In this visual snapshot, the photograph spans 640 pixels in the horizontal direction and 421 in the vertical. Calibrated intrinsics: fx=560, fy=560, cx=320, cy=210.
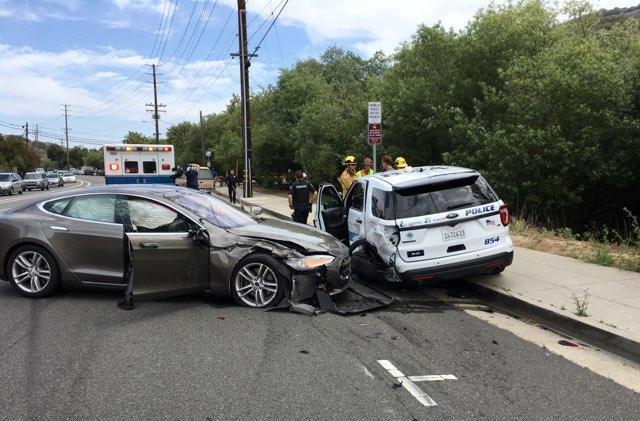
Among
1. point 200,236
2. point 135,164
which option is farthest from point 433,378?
point 135,164

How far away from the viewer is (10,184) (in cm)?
3862

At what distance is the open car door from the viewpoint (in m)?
9.21

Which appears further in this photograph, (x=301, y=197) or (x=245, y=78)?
(x=245, y=78)

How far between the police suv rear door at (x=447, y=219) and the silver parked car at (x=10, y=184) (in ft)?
126

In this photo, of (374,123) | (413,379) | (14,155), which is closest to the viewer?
(413,379)

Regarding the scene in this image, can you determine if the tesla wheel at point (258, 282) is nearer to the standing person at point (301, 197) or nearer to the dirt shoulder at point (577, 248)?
the standing person at point (301, 197)

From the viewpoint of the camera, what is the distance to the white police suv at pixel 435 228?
270 inches

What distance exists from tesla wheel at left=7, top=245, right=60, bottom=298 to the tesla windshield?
5.54ft

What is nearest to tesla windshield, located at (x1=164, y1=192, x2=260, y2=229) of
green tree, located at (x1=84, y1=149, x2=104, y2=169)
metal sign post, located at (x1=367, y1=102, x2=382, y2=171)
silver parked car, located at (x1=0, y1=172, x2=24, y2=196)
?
metal sign post, located at (x1=367, y1=102, x2=382, y2=171)

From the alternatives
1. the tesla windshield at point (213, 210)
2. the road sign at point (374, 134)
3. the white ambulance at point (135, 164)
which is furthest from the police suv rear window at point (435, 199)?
the white ambulance at point (135, 164)

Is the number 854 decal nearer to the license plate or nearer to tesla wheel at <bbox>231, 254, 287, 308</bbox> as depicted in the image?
the license plate

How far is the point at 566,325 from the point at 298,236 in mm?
3147

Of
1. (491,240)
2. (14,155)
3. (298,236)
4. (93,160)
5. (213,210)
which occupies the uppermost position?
(93,160)

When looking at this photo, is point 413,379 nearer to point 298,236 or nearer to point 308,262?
point 308,262
